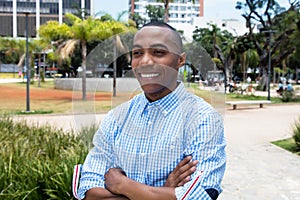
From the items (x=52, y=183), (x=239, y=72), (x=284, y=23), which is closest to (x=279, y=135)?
(x=52, y=183)

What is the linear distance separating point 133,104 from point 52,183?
89.9 inches

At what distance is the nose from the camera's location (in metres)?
1.61

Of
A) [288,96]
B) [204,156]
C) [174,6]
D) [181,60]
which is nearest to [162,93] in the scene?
[181,60]

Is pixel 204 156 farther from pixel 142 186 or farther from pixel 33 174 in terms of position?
pixel 33 174

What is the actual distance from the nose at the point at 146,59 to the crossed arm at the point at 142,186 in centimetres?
38

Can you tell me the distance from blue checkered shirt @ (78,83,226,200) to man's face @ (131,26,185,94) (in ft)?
0.29

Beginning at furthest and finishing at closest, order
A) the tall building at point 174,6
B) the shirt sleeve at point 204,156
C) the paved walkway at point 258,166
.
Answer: the tall building at point 174,6, the paved walkway at point 258,166, the shirt sleeve at point 204,156

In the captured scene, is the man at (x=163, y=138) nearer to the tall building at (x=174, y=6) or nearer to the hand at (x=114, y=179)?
the hand at (x=114, y=179)

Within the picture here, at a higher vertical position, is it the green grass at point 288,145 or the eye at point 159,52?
the eye at point 159,52

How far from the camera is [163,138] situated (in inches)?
64.2

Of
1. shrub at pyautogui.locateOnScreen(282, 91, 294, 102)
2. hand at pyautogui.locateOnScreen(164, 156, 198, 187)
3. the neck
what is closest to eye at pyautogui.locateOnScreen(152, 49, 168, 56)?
the neck

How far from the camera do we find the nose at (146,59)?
161cm

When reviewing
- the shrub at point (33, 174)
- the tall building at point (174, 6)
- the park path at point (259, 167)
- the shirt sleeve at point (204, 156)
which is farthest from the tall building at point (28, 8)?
the shirt sleeve at point (204, 156)

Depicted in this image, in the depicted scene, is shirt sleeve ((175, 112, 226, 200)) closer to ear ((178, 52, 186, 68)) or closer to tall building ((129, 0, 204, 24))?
ear ((178, 52, 186, 68))
